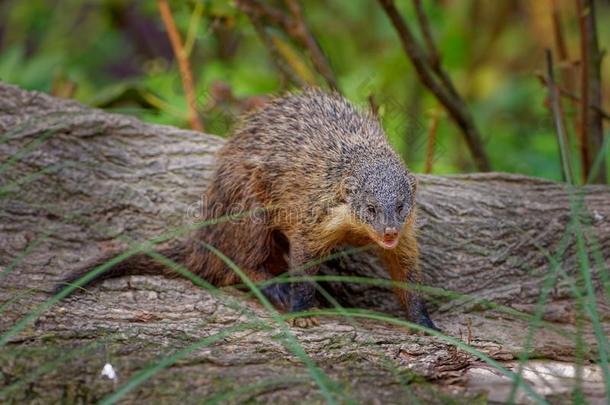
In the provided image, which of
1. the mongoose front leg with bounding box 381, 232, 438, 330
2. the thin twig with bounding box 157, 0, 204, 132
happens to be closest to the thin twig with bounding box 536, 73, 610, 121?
the mongoose front leg with bounding box 381, 232, 438, 330

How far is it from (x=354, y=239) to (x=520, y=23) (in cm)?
726

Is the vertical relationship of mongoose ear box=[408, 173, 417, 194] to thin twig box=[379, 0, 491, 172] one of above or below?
below

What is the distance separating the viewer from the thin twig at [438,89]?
19.9 ft

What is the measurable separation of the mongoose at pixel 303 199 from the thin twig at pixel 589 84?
166 centimetres

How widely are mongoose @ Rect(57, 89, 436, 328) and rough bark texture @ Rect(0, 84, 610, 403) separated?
0.84ft

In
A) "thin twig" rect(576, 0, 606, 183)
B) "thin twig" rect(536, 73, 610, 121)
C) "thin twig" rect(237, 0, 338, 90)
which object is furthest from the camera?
"thin twig" rect(237, 0, 338, 90)

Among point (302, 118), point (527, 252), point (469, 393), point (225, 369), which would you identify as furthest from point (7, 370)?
point (527, 252)

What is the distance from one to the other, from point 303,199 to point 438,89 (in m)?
1.94

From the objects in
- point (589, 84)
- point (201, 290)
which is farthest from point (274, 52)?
point (201, 290)

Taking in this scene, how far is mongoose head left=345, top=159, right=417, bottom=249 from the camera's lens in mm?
4340

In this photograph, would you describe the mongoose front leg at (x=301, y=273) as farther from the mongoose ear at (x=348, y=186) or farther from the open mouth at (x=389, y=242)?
the open mouth at (x=389, y=242)

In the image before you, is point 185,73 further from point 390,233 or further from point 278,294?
point 390,233

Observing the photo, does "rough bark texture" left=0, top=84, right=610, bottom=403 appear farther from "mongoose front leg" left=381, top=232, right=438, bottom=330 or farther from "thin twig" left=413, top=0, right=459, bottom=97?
"thin twig" left=413, top=0, right=459, bottom=97

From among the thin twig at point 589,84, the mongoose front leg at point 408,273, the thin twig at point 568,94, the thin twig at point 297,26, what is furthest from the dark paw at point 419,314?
the thin twig at point 297,26
